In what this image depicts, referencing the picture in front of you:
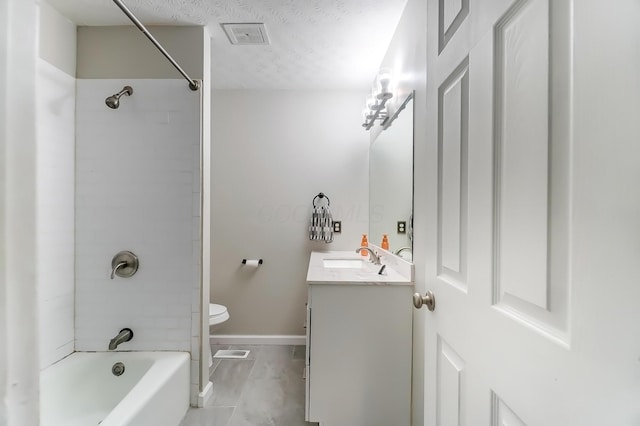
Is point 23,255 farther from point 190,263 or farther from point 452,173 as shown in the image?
point 190,263

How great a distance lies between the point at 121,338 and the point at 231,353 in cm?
100

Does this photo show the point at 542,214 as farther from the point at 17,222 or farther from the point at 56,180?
the point at 56,180

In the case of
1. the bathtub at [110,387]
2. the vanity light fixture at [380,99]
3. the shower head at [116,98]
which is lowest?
the bathtub at [110,387]

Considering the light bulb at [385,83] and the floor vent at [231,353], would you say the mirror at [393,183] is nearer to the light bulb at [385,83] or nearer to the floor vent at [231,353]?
the light bulb at [385,83]

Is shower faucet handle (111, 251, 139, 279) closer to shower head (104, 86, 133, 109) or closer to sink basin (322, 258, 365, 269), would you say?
shower head (104, 86, 133, 109)

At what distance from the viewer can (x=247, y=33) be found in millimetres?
1906

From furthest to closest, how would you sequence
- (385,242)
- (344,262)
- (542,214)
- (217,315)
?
(344,262) < (217,315) < (385,242) < (542,214)

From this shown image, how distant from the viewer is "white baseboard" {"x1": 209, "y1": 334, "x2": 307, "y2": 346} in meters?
2.72

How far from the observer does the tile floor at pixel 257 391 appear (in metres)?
→ 1.73

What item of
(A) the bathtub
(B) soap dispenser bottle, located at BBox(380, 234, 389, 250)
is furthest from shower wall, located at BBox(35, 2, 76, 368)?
(B) soap dispenser bottle, located at BBox(380, 234, 389, 250)

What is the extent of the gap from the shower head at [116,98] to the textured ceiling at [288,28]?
1.05ft

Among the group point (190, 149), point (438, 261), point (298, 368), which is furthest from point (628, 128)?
point (298, 368)

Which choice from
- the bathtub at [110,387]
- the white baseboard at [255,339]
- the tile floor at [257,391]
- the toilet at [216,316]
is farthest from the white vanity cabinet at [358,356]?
the white baseboard at [255,339]

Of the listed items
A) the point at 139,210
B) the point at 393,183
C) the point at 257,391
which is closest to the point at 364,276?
the point at 393,183
